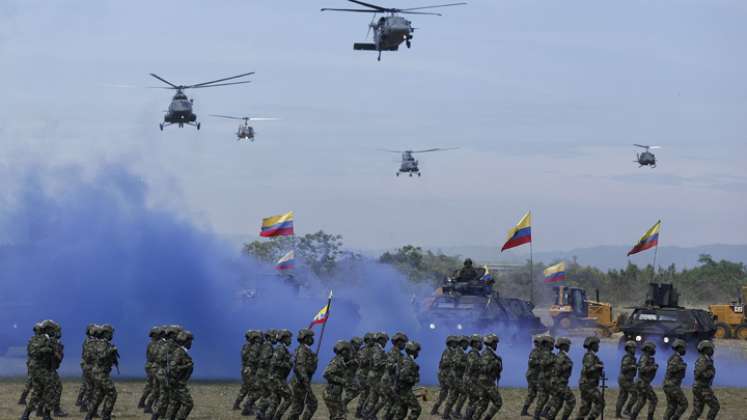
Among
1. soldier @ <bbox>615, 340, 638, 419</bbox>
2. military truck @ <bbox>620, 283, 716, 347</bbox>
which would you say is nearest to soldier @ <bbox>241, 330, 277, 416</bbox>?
soldier @ <bbox>615, 340, 638, 419</bbox>

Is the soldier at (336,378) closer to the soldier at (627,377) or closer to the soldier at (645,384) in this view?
the soldier at (627,377)

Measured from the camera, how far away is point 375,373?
2467 centimetres

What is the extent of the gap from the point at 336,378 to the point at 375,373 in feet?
5.78

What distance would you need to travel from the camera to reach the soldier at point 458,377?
86.2ft

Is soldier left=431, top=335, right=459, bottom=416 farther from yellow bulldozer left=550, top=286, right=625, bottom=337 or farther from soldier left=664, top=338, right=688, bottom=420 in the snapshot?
yellow bulldozer left=550, top=286, right=625, bottom=337

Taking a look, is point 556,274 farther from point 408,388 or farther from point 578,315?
point 408,388

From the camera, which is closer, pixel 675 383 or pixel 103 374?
pixel 103 374

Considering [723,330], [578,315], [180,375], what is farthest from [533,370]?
[723,330]

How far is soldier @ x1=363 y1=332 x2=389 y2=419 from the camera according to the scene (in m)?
24.3

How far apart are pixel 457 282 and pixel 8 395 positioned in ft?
65.5

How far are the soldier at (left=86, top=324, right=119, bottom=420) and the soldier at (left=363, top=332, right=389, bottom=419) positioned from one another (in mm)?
4659

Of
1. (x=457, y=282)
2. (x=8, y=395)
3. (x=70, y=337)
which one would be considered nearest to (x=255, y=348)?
(x=8, y=395)

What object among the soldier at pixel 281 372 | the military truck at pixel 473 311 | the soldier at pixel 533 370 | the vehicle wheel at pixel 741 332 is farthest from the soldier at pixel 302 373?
the vehicle wheel at pixel 741 332

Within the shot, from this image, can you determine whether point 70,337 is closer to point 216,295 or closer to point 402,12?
point 216,295
